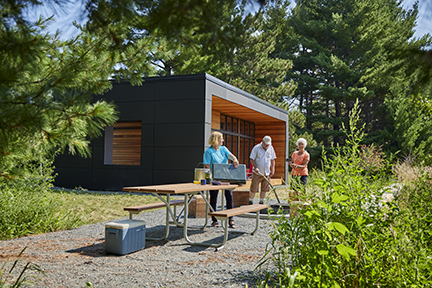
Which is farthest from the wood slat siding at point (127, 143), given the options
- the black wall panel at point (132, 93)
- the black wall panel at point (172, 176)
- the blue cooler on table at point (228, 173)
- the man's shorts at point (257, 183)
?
the blue cooler on table at point (228, 173)

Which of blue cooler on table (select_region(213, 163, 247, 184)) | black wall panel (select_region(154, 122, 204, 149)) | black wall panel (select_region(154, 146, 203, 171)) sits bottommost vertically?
blue cooler on table (select_region(213, 163, 247, 184))

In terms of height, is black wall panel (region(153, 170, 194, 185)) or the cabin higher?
the cabin

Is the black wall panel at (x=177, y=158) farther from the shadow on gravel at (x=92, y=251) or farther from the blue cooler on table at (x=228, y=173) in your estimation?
the shadow on gravel at (x=92, y=251)

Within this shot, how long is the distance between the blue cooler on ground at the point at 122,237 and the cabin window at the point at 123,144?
30.6 feet

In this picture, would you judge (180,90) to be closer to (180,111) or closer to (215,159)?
(180,111)

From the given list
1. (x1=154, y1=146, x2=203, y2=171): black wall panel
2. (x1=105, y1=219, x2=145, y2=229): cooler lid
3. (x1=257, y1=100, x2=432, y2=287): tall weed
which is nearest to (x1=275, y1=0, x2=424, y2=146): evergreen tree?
(x1=154, y1=146, x2=203, y2=171): black wall panel

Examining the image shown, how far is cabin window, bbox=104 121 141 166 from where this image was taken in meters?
14.2

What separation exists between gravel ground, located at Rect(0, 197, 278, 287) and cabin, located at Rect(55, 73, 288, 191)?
652 centimetres

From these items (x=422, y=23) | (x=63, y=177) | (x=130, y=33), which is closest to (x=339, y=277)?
(x=422, y=23)

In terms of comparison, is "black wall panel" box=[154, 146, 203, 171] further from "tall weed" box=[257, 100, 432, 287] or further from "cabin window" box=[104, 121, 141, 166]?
"tall weed" box=[257, 100, 432, 287]

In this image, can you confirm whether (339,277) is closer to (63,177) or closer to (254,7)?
(254,7)

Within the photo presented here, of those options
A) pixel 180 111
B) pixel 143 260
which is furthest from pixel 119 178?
pixel 143 260

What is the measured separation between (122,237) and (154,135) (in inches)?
343

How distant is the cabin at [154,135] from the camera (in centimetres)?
1269
